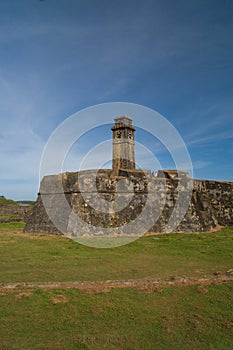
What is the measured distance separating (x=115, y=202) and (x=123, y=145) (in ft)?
76.7

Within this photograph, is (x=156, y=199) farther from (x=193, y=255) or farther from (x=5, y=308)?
(x=5, y=308)

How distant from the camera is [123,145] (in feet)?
123

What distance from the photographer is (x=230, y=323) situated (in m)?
4.28

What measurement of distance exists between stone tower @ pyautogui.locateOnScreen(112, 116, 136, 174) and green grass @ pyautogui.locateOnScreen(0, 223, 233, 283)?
25.2 meters

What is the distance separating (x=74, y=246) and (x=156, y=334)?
7.35 metres

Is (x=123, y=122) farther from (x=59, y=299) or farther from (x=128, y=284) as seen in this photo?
(x=59, y=299)

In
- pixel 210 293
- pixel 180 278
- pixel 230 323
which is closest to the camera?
pixel 230 323

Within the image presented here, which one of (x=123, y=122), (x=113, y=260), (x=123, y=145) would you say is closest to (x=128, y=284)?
(x=113, y=260)

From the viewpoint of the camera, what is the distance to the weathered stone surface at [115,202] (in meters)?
14.3

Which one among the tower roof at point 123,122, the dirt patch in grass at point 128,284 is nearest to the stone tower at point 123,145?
the tower roof at point 123,122

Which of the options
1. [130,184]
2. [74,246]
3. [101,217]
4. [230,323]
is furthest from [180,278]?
[130,184]

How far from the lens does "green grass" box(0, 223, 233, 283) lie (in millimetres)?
6895

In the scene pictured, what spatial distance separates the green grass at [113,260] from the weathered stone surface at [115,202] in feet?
7.57

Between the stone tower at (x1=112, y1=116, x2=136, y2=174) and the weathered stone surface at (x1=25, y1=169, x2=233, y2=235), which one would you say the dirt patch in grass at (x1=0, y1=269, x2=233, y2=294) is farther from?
the stone tower at (x1=112, y1=116, x2=136, y2=174)
